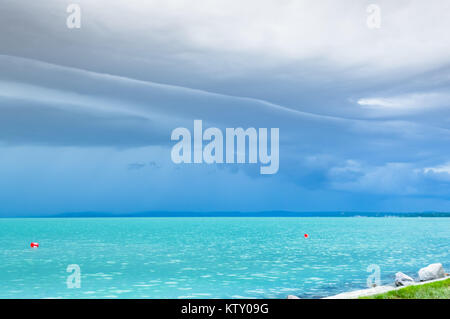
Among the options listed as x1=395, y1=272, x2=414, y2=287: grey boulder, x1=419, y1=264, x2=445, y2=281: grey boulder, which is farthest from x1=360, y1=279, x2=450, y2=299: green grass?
x1=419, y1=264, x2=445, y2=281: grey boulder

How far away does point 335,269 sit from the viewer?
135 feet

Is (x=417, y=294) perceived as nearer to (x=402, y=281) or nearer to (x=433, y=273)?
(x=402, y=281)

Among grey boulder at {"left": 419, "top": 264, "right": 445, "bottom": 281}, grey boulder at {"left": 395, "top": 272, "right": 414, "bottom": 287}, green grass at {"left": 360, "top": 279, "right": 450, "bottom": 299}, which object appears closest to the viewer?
green grass at {"left": 360, "top": 279, "right": 450, "bottom": 299}

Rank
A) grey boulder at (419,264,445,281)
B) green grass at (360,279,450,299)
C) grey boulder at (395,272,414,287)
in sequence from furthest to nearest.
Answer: grey boulder at (419,264,445,281), grey boulder at (395,272,414,287), green grass at (360,279,450,299)

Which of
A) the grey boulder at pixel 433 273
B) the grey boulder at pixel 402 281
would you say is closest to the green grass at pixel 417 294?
the grey boulder at pixel 402 281

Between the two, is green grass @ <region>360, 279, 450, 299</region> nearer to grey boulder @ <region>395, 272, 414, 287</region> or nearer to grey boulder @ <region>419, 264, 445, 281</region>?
grey boulder @ <region>395, 272, 414, 287</region>

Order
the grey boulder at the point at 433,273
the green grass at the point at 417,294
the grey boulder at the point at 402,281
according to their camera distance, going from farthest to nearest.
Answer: the grey boulder at the point at 433,273
the grey boulder at the point at 402,281
the green grass at the point at 417,294

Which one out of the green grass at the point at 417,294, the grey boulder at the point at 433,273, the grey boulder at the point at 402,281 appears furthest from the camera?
the grey boulder at the point at 433,273

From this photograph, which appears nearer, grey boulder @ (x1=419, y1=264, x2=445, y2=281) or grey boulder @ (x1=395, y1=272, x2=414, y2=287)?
grey boulder @ (x1=395, y1=272, x2=414, y2=287)

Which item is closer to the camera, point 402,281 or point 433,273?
point 402,281

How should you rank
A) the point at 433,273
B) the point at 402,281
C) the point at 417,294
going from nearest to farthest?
the point at 417,294
the point at 402,281
the point at 433,273

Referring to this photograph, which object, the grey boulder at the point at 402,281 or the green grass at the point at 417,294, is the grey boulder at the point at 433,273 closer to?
the grey boulder at the point at 402,281

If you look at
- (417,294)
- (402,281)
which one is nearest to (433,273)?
(402,281)
